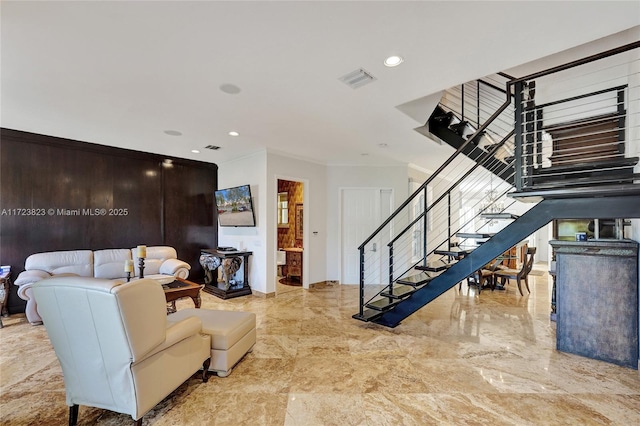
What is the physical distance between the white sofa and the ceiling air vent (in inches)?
133

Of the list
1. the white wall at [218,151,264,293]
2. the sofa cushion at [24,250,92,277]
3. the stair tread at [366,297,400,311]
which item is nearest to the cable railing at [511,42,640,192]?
the stair tread at [366,297,400,311]

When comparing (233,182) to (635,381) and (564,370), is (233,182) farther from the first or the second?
(635,381)

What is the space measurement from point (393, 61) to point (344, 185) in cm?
400

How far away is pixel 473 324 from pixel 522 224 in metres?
1.87

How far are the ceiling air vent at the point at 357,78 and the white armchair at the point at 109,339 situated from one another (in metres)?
2.33

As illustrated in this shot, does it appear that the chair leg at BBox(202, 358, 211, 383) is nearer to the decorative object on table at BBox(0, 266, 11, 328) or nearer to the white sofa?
the white sofa

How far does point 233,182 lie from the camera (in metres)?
6.03

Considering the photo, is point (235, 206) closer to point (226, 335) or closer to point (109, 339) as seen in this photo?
point (226, 335)

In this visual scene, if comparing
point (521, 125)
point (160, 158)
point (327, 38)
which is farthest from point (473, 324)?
point (160, 158)

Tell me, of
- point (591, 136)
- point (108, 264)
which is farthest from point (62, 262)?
point (591, 136)

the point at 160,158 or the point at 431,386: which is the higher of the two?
the point at 160,158

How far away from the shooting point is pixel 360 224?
6340 mm

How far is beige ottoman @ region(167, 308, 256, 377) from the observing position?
2514 millimetres

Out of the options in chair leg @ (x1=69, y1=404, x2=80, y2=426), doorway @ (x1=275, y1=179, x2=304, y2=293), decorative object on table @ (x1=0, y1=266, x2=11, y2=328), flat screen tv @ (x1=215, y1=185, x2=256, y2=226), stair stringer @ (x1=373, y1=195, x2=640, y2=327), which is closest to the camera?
chair leg @ (x1=69, y1=404, x2=80, y2=426)
